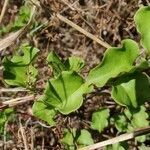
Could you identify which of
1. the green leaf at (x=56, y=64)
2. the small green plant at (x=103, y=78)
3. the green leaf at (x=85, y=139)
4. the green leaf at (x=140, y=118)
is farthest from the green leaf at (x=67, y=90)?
the green leaf at (x=85, y=139)

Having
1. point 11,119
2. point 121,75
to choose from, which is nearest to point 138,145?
point 11,119

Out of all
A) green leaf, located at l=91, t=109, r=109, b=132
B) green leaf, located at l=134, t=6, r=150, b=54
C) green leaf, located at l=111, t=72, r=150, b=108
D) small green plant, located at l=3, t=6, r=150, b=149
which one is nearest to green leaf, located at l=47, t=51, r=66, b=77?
small green plant, located at l=3, t=6, r=150, b=149

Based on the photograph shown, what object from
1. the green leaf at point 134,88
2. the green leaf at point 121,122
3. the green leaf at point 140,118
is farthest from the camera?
the green leaf at point 121,122

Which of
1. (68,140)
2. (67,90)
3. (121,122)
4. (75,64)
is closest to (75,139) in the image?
(68,140)

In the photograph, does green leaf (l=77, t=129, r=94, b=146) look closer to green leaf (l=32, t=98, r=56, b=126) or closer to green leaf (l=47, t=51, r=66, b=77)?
green leaf (l=32, t=98, r=56, b=126)

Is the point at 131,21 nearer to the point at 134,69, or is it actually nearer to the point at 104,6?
the point at 104,6

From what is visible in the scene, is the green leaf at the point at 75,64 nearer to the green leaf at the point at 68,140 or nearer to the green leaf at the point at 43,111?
the green leaf at the point at 43,111

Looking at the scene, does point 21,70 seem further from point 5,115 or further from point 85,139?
point 85,139
